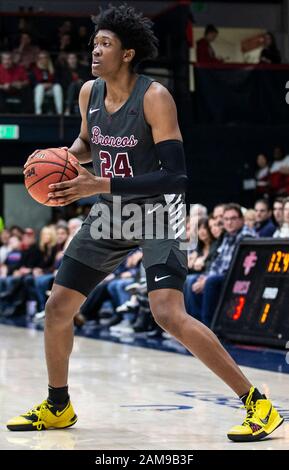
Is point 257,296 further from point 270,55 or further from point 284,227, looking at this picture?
point 270,55

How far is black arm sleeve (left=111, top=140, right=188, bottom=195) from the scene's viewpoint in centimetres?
509

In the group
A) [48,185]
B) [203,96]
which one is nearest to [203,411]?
[48,185]

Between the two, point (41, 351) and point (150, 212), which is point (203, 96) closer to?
point (41, 351)

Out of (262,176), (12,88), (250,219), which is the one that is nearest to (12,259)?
(12,88)

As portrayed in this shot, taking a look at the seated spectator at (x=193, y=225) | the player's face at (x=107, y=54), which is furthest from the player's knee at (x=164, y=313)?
the seated spectator at (x=193, y=225)

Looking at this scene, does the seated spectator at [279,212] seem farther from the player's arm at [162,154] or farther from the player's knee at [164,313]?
the player's knee at [164,313]

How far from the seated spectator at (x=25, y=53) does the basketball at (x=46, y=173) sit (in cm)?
1427

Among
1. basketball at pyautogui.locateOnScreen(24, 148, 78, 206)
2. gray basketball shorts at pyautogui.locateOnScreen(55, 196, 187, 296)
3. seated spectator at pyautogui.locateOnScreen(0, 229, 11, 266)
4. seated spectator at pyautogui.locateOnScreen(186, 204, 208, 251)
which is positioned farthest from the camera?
seated spectator at pyautogui.locateOnScreen(0, 229, 11, 266)

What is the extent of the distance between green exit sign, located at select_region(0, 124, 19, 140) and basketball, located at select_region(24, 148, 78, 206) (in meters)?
13.8

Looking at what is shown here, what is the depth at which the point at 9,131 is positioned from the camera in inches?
741

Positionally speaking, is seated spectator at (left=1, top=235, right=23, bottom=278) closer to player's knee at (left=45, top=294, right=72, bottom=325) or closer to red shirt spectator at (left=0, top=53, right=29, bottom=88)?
red shirt spectator at (left=0, top=53, right=29, bottom=88)

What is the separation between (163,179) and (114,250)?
57 cm

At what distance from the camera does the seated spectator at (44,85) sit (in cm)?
1870

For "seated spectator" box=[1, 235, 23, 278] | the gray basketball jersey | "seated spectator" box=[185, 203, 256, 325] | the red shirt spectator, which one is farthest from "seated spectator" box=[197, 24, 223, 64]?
the gray basketball jersey
